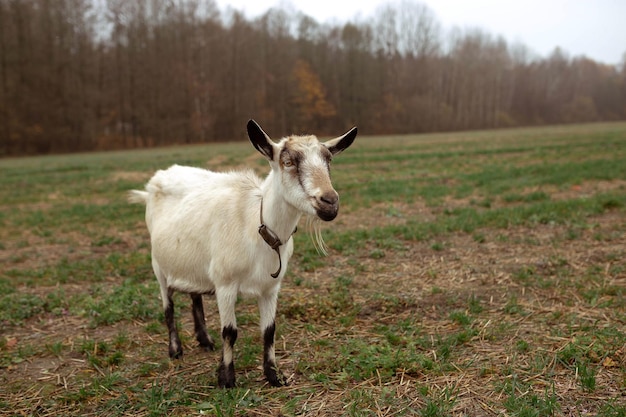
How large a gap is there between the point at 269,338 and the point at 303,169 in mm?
1703

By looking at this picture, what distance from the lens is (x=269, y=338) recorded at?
4.23m

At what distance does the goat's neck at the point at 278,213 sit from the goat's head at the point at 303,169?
13 cm

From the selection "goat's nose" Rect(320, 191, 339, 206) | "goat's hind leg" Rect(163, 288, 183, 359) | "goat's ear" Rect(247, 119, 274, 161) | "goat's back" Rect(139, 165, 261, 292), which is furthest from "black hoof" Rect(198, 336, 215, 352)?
"goat's nose" Rect(320, 191, 339, 206)

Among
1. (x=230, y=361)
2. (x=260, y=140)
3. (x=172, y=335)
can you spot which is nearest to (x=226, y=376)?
(x=230, y=361)

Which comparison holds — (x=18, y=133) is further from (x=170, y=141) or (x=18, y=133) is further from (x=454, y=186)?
(x=454, y=186)

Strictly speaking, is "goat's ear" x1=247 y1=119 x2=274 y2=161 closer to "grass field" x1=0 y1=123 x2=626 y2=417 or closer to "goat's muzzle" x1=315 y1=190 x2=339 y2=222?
"goat's muzzle" x1=315 y1=190 x2=339 y2=222

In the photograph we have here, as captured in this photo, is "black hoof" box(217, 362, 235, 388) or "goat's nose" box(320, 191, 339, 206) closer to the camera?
"goat's nose" box(320, 191, 339, 206)

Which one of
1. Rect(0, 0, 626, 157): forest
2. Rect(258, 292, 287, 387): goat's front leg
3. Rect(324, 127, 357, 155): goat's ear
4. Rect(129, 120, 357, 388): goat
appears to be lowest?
Rect(258, 292, 287, 387): goat's front leg

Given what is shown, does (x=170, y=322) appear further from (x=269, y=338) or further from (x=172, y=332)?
(x=269, y=338)

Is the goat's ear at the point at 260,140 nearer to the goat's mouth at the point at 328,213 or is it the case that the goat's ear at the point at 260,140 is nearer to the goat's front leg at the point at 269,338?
the goat's mouth at the point at 328,213

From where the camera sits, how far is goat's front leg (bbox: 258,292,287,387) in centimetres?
416

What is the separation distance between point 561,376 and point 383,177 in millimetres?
13554

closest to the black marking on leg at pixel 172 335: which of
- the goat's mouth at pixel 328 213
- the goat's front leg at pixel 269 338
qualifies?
the goat's front leg at pixel 269 338

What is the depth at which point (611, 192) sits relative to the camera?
12.0 m
